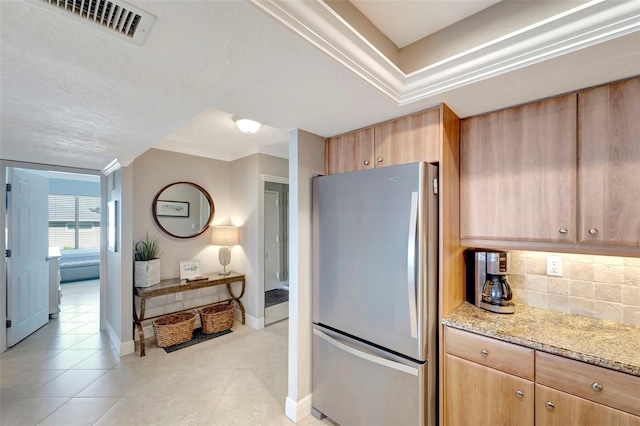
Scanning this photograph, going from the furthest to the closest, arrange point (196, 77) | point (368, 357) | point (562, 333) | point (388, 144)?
point (388, 144) → point (368, 357) → point (562, 333) → point (196, 77)

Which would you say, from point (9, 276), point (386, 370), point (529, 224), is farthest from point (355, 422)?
point (9, 276)

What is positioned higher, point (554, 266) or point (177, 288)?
point (554, 266)

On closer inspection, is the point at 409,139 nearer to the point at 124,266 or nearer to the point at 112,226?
the point at 124,266

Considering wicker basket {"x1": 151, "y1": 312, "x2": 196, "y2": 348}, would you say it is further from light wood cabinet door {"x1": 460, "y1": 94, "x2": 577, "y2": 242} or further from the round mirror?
light wood cabinet door {"x1": 460, "y1": 94, "x2": 577, "y2": 242}

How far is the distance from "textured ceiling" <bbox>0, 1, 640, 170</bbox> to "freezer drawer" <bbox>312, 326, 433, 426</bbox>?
1.50 meters

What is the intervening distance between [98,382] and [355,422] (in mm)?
2331

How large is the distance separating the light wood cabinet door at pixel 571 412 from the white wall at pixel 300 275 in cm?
137

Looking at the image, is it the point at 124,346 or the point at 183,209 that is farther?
the point at 183,209

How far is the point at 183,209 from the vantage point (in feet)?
12.0

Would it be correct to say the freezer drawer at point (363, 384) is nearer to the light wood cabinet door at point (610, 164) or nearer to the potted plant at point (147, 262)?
the light wood cabinet door at point (610, 164)

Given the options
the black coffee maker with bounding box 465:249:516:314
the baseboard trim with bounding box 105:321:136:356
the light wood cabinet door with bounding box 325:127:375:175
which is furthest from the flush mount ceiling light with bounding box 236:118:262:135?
the baseboard trim with bounding box 105:321:136:356

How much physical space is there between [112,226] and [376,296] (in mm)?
3297

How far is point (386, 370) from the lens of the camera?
1.62 metres

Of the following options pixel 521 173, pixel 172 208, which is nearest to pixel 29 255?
pixel 172 208
